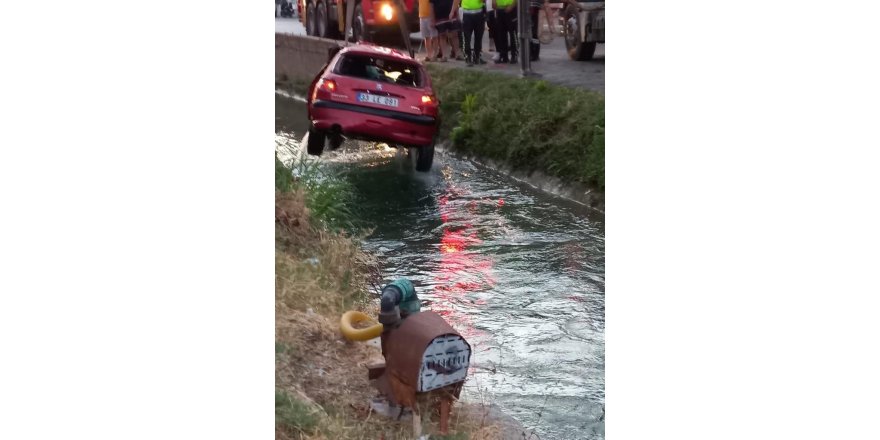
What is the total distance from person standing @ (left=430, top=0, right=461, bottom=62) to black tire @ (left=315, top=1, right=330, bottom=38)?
1.67 feet

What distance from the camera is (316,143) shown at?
20.5 feet

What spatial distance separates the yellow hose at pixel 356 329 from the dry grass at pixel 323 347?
14 centimetres

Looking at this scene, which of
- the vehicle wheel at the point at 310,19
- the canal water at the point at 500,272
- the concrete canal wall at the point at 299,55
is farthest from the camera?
the canal water at the point at 500,272

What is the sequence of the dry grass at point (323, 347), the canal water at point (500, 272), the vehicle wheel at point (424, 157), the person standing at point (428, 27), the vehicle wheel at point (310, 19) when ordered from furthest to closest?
the vehicle wheel at point (424, 157)
the person standing at point (428, 27)
the canal water at point (500, 272)
the vehicle wheel at point (310, 19)
the dry grass at point (323, 347)

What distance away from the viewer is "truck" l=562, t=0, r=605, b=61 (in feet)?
19.5

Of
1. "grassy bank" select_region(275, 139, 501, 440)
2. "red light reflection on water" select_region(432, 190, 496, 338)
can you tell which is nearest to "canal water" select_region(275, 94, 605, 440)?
"red light reflection on water" select_region(432, 190, 496, 338)

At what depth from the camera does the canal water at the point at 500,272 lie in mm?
5910

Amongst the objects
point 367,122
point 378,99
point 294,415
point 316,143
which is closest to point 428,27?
point 378,99

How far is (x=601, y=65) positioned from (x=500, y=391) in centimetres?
165

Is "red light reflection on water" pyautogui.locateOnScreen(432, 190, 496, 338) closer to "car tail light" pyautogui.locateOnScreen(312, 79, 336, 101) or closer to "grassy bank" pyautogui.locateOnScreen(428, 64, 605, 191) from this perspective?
"grassy bank" pyautogui.locateOnScreen(428, 64, 605, 191)

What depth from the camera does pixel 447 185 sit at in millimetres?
6543

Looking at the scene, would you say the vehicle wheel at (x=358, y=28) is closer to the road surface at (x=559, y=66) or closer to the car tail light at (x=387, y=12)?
the car tail light at (x=387, y=12)

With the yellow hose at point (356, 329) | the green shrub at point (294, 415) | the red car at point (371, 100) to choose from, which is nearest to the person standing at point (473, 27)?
the red car at point (371, 100)

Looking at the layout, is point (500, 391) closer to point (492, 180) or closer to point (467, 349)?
point (467, 349)
